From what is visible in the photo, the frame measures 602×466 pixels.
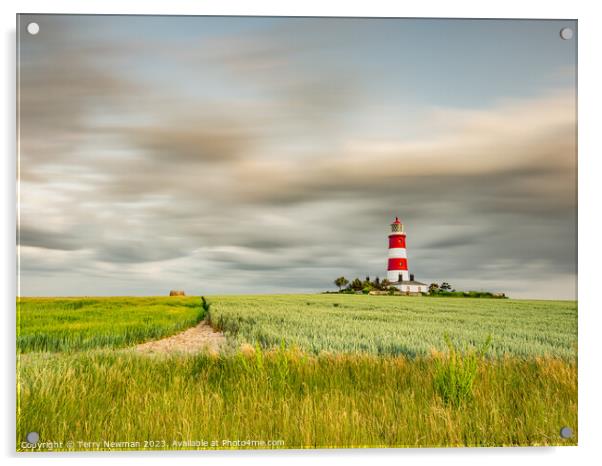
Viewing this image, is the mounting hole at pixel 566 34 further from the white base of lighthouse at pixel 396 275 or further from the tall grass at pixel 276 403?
the tall grass at pixel 276 403

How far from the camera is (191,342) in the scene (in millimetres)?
5141

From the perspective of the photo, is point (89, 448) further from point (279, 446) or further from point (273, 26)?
point (273, 26)

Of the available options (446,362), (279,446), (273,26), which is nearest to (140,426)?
(279,446)

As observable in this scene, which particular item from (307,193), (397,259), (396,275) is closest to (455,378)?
(396,275)

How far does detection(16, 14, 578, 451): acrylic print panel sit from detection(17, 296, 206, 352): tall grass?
0.03 m

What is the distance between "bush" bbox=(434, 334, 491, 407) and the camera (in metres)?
4.41

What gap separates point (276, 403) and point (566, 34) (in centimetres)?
425

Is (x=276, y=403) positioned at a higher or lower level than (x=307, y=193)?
lower

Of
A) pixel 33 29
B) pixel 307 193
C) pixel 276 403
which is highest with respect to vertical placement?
pixel 33 29

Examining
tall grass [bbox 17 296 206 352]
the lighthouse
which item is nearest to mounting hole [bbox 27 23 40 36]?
tall grass [bbox 17 296 206 352]

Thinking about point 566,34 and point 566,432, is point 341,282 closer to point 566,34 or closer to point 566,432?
point 566,432

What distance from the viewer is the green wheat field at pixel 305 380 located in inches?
168

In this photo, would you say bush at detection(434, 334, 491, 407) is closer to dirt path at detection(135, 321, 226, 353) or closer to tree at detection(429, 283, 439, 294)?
tree at detection(429, 283, 439, 294)
